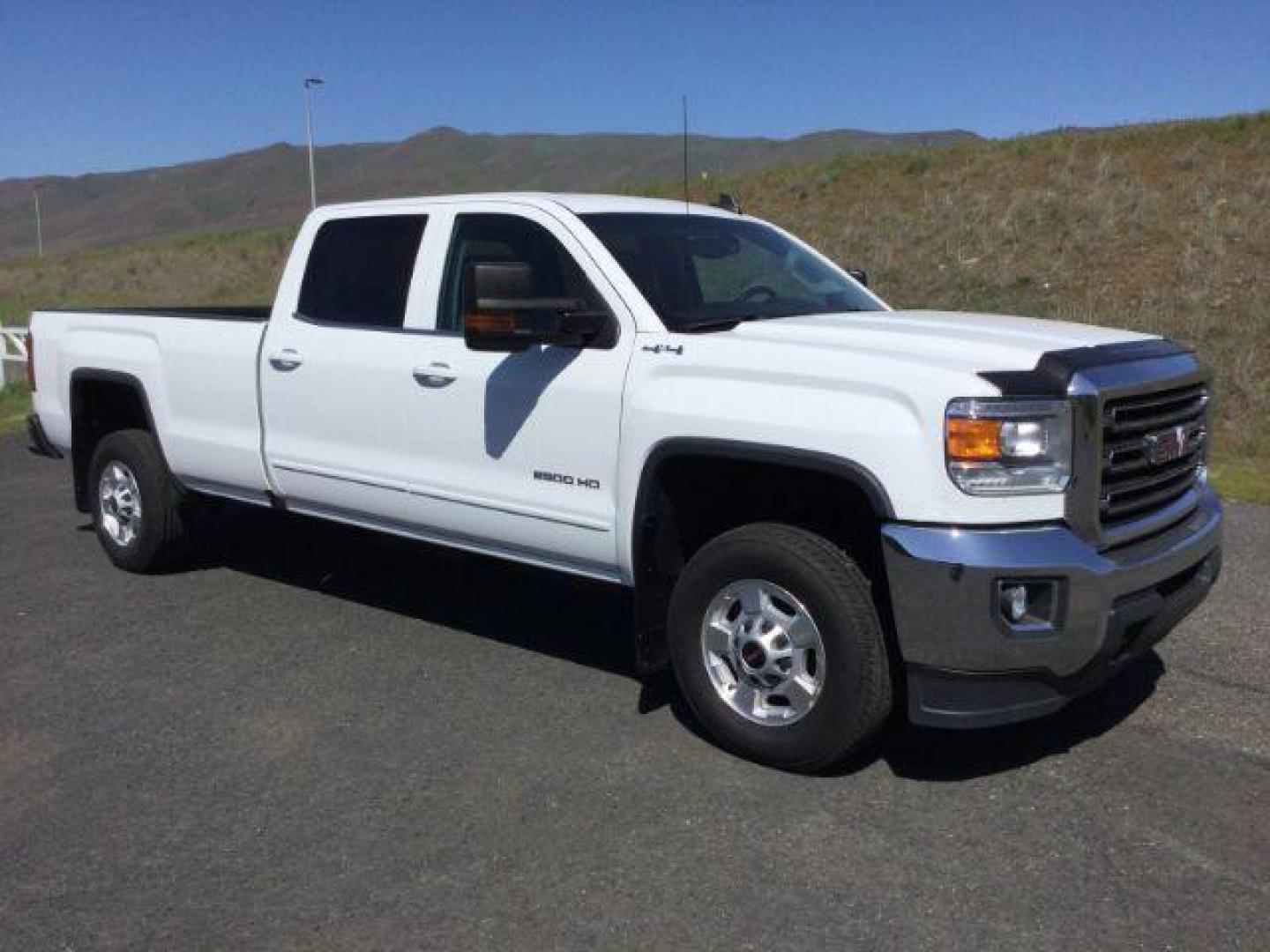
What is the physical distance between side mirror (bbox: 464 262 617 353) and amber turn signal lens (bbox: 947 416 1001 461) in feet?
4.73

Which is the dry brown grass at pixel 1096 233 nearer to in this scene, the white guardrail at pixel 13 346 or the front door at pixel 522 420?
the front door at pixel 522 420

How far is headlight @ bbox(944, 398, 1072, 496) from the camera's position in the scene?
12.4 ft

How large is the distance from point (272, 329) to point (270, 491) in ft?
2.57

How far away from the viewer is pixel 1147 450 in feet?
13.7

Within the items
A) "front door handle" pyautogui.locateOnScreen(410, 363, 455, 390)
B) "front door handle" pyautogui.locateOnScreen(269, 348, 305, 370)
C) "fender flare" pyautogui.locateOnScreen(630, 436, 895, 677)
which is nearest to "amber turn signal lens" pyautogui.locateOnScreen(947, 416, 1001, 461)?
"fender flare" pyautogui.locateOnScreen(630, 436, 895, 677)

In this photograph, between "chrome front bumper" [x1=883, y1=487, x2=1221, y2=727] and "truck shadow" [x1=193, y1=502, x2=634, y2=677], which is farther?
"truck shadow" [x1=193, y1=502, x2=634, y2=677]

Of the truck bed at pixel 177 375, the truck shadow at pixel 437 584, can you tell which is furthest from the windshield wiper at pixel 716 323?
the truck bed at pixel 177 375

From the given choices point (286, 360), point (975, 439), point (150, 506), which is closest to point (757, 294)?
point (975, 439)

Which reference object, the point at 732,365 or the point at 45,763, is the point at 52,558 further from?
the point at 732,365

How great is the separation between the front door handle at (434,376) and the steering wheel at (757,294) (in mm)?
1213

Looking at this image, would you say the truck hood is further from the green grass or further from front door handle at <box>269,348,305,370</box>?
the green grass

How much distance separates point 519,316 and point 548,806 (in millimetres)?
1715

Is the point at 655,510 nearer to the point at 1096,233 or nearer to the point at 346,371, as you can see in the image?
the point at 346,371

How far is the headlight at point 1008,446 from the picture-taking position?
3793 mm
